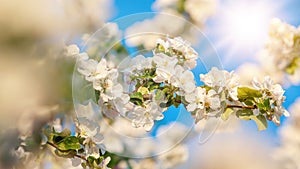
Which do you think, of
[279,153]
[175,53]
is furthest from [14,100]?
[279,153]

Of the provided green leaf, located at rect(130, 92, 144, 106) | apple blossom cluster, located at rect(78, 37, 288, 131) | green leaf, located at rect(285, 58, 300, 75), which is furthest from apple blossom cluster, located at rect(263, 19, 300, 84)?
green leaf, located at rect(130, 92, 144, 106)

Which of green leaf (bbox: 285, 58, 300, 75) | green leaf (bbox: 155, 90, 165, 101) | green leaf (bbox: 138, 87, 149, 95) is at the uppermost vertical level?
green leaf (bbox: 285, 58, 300, 75)

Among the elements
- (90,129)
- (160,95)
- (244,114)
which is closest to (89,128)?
(90,129)

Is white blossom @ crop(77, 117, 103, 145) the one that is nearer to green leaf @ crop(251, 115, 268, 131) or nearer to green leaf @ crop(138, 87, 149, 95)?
green leaf @ crop(138, 87, 149, 95)

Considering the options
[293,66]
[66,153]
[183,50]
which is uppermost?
[293,66]

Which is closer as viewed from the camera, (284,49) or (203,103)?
(203,103)

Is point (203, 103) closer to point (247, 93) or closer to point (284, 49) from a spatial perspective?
point (247, 93)

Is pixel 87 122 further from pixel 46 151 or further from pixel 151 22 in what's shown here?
pixel 151 22
